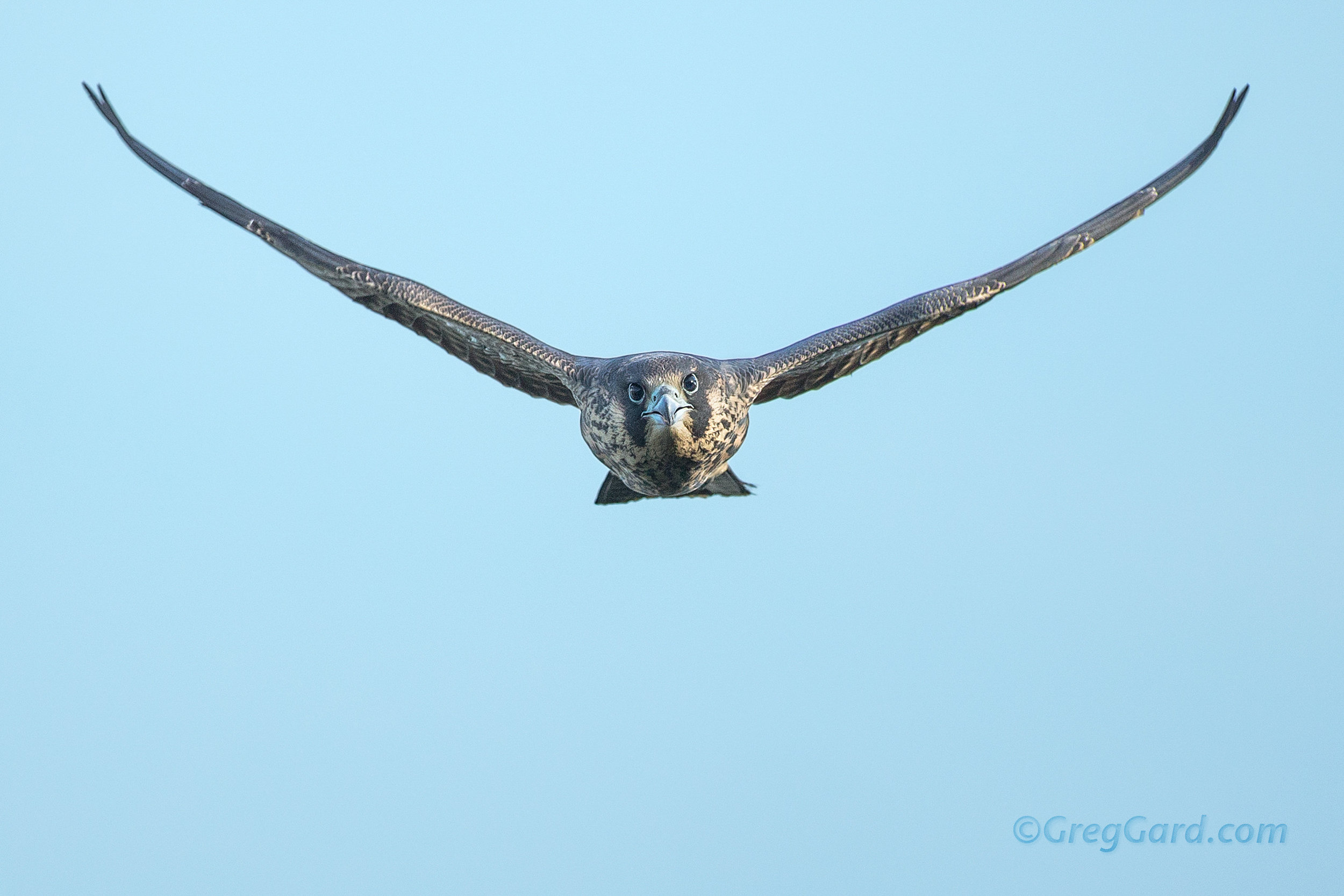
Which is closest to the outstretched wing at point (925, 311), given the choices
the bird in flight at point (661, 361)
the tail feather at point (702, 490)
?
the bird in flight at point (661, 361)

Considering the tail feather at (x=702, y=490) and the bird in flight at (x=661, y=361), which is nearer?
the bird in flight at (x=661, y=361)

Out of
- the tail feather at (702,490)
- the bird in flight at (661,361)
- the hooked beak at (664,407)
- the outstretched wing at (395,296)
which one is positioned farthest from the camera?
the tail feather at (702,490)

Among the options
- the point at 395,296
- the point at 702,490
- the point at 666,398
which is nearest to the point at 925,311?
the point at 702,490

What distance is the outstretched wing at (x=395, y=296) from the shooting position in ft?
54.9

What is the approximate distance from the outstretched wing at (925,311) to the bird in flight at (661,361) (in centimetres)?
1

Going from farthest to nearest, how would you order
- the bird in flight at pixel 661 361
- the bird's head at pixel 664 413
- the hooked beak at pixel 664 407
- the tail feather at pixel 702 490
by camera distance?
1. the tail feather at pixel 702 490
2. the bird in flight at pixel 661 361
3. the bird's head at pixel 664 413
4. the hooked beak at pixel 664 407

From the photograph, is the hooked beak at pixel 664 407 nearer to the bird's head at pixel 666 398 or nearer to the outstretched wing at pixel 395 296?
the bird's head at pixel 666 398

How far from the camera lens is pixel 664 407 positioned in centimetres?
1469

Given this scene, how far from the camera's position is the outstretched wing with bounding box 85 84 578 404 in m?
16.7

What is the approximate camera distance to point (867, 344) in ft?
57.7

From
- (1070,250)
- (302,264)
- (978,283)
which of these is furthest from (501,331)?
(1070,250)

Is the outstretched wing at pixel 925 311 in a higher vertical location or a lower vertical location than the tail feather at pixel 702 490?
higher

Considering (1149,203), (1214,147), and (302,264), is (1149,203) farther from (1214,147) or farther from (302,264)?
(302,264)

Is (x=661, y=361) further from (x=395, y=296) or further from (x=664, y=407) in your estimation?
(x=395, y=296)
